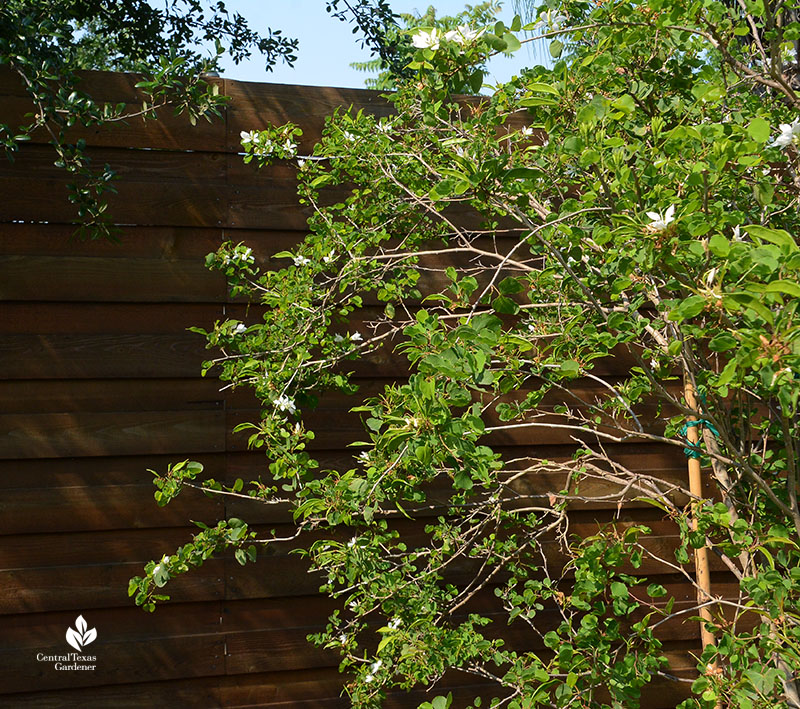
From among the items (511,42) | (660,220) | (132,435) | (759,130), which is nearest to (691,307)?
(660,220)

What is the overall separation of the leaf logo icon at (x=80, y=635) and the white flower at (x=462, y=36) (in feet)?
5.13

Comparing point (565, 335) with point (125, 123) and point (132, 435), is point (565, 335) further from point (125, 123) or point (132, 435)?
point (125, 123)

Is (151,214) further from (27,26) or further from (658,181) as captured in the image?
(658,181)

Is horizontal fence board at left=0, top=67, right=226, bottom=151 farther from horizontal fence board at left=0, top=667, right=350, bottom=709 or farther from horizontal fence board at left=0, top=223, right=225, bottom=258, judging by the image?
horizontal fence board at left=0, top=667, right=350, bottom=709

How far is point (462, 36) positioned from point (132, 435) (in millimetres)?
1285

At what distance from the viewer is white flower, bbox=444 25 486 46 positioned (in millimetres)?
1165

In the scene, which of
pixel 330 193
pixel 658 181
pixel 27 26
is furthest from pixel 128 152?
pixel 658 181

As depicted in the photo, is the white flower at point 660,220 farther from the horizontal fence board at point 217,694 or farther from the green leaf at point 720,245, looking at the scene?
the horizontal fence board at point 217,694

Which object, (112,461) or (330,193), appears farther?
(330,193)

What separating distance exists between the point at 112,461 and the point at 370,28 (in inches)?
97.4

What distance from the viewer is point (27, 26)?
183 centimetres

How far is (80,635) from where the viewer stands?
1.91 m

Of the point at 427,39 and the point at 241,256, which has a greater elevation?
the point at 241,256

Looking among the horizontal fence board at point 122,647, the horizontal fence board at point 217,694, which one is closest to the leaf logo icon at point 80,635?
the horizontal fence board at point 122,647
